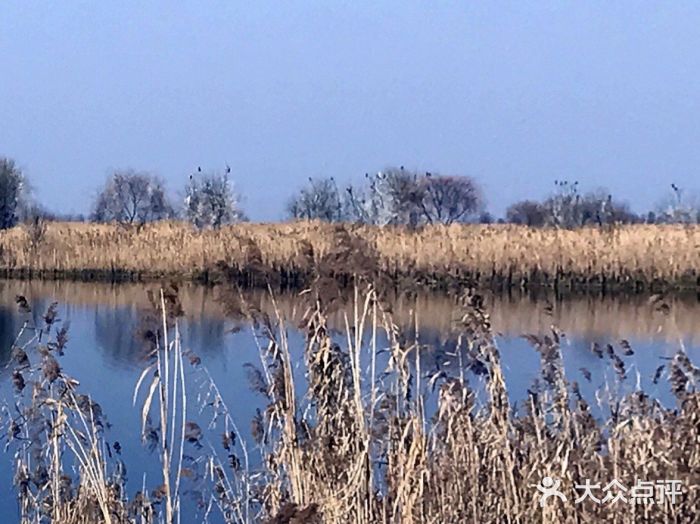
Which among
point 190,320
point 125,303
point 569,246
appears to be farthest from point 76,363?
point 569,246

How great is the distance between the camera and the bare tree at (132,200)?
1387 inches

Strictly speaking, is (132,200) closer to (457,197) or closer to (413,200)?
(457,197)

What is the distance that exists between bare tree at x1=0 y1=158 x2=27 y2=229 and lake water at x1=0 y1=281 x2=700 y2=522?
13.1 m

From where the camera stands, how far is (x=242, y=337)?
243 inches

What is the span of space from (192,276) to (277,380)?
38.4 ft

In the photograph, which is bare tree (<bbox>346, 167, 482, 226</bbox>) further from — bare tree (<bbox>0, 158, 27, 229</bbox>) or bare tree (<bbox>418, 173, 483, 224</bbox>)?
bare tree (<bbox>0, 158, 27, 229</bbox>)

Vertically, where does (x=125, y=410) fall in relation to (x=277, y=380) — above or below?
below

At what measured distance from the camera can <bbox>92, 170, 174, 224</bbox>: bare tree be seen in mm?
35219

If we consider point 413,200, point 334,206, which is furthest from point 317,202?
point 413,200

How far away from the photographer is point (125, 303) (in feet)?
39.5

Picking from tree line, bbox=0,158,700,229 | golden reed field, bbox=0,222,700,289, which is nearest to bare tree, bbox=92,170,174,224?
tree line, bbox=0,158,700,229

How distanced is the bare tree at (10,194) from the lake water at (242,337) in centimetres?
1308

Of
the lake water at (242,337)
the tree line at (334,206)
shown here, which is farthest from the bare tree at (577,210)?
the lake water at (242,337)

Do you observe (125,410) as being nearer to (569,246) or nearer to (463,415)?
(463,415)
